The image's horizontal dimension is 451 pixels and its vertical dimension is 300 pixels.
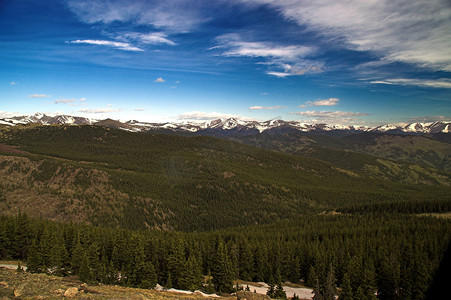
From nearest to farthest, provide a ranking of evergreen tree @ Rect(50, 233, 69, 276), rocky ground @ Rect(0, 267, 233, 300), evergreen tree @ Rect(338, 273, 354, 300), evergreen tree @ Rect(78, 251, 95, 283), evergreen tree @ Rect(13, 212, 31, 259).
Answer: rocky ground @ Rect(0, 267, 233, 300)
evergreen tree @ Rect(78, 251, 95, 283)
evergreen tree @ Rect(338, 273, 354, 300)
evergreen tree @ Rect(50, 233, 69, 276)
evergreen tree @ Rect(13, 212, 31, 259)

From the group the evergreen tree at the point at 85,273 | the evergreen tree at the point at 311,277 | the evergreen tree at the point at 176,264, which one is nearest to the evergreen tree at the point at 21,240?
the evergreen tree at the point at 85,273

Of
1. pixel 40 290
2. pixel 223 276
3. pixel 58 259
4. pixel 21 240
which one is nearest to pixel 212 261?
pixel 223 276

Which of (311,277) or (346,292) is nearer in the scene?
(346,292)

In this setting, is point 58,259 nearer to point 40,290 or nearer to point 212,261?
point 40,290

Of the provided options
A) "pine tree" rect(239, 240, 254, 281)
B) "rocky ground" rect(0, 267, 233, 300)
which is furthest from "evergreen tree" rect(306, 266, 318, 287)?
"rocky ground" rect(0, 267, 233, 300)

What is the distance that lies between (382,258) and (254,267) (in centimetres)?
3765

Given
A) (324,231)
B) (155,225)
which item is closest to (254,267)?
(324,231)

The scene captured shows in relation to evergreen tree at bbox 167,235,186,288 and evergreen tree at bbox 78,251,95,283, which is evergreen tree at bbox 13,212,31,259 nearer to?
evergreen tree at bbox 78,251,95,283

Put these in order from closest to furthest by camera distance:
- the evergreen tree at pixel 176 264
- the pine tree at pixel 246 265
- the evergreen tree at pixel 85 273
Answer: the evergreen tree at pixel 85 273
the evergreen tree at pixel 176 264
the pine tree at pixel 246 265

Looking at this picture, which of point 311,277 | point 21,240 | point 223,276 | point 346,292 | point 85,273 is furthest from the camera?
point 311,277

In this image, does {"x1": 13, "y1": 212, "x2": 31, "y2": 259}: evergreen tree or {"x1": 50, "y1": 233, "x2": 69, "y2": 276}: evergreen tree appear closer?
{"x1": 50, "y1": 233, "x2": 69, "y2": 276}: evergreen tree

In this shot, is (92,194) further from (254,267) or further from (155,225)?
(254,267)

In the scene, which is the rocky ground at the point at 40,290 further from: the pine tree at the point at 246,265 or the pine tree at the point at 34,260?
the pine tree at the point at 246,265

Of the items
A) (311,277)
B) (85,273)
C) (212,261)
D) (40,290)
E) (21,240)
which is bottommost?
(311,277)
